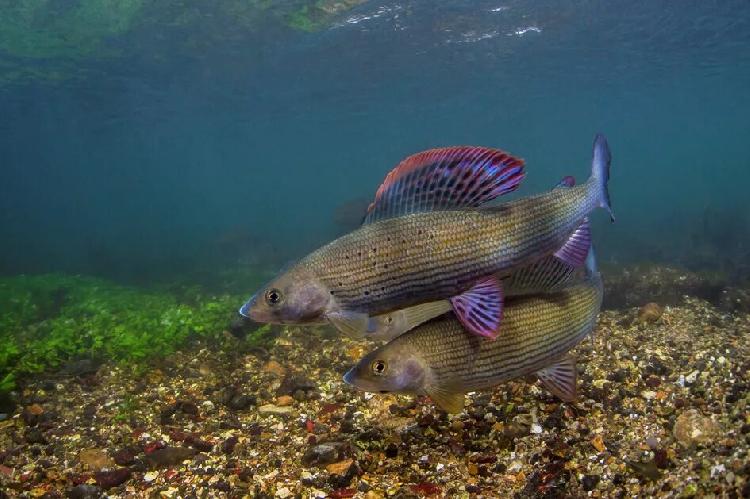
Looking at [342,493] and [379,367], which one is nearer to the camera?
[379,367]

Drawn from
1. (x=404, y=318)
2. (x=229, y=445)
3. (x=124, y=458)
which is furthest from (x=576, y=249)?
(x=124, y=458)

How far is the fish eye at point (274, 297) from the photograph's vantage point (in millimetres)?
2963

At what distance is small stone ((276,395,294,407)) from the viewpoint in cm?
516

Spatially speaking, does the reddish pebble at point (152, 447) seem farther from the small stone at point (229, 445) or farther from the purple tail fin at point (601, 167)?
the purple tail fin at point (601, 167)

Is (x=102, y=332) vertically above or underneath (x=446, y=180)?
underneath

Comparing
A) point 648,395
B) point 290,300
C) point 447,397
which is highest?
point 290,300

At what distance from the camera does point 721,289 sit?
8641 mm

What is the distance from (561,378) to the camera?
3668 mm

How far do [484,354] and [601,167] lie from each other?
64.3 inches

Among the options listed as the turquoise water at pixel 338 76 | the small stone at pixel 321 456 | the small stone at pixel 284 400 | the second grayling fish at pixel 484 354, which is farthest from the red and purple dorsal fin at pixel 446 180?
the turquoise water at pixel 338 76

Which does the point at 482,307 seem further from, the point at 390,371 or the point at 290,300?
the point at 290,300

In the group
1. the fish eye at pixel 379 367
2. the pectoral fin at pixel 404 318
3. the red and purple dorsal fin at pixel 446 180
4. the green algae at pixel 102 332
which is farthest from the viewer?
the green algae at pixel 102 332

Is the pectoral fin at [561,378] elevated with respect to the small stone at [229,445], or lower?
elevated

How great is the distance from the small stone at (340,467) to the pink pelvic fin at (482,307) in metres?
1.50
